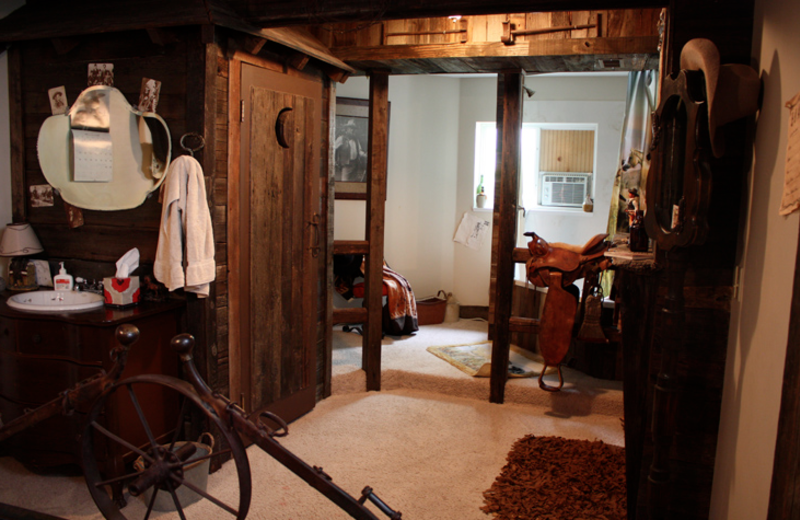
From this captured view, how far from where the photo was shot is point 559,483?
3.00m

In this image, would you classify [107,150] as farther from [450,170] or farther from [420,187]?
[450,170]

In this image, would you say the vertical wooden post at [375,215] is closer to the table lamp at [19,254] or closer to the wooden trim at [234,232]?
the wooden trim at [234,232]

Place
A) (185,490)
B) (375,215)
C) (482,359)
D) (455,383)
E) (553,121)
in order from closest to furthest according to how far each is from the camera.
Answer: (185,490), (375,215), (455,383), (482,359), (553,121)

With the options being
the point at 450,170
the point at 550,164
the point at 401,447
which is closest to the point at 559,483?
the point at 401,447

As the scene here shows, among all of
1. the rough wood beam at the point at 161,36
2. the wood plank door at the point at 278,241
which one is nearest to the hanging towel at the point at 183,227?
the wood plank door at the point at 278,241

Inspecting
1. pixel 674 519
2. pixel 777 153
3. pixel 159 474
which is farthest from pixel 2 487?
pixel 777 153

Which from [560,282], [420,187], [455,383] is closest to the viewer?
[560,282]

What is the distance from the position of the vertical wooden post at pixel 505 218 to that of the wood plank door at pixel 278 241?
116cm

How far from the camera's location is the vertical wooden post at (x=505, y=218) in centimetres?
387

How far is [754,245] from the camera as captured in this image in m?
1.89

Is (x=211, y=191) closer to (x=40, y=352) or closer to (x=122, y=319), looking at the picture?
(x=122, y=319)

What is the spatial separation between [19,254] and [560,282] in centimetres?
304

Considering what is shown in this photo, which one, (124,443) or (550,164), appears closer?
(124,443)

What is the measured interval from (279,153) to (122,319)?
123 cm
